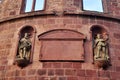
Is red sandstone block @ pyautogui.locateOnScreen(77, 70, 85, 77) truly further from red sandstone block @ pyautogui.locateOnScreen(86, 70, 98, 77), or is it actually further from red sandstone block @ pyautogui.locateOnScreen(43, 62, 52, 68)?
red sandstone block @ pyautogui.locateOnScreen(43, 62, 52, 68)

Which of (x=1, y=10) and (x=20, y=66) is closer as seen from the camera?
(x=20, y=66)

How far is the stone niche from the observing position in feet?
30.9

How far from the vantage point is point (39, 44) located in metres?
9.86

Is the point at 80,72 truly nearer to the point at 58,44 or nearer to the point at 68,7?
the point at 58,44

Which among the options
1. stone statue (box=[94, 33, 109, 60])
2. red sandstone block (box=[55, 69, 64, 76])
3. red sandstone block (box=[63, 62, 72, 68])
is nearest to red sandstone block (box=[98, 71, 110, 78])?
stone statue (box=[94, 33, 109, 60])

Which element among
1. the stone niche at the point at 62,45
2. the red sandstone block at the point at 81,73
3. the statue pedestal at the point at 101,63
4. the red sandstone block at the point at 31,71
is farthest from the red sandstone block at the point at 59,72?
the statue pedestal at the point at 101,63

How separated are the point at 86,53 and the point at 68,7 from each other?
7.48ft

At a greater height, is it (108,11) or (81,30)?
(108,11)

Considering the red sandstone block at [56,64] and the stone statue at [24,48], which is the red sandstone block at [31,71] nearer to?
the stone statue at [24,48]

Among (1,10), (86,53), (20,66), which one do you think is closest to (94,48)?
(86,53)

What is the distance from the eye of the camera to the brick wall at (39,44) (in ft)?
30.1

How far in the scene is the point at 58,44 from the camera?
972cm

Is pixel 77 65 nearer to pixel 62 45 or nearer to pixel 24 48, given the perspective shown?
pixel 62 45

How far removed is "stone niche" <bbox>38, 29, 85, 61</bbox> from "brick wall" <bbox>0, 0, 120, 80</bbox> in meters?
0.17
